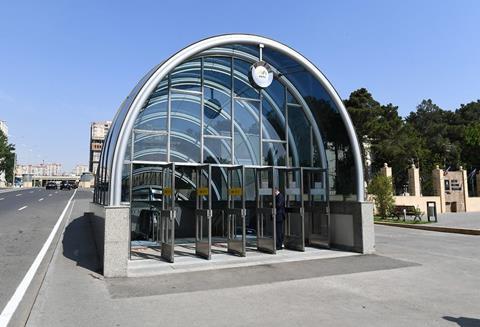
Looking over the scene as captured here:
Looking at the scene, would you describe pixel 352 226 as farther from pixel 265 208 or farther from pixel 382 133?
pixel 382 133

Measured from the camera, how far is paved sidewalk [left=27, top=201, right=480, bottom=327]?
5.23m

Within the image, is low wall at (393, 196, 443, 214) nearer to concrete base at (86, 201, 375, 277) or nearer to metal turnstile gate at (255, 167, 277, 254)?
concrete base at (86, 201, 375, 277)

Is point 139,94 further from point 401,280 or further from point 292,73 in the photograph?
point 401,280

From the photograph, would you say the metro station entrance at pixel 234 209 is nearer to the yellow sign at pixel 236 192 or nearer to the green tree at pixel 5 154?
the yellow sign at pixel 236 192

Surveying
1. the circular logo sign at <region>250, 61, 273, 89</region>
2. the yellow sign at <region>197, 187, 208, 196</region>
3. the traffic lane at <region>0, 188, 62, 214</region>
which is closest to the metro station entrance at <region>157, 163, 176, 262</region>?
the yellow sign at <region>197, 187, 208, 196</region>

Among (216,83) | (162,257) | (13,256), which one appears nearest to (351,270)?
(162,257)

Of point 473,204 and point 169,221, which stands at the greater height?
point 169,221

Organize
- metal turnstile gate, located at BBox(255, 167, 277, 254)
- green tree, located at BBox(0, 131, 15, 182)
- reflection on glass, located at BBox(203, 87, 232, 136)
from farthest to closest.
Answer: green tree, located at BBox(0, 131, 15, 182)
reflection on glass, located at BBox(203, 87, 232, 136)
metal turnstile gate, located at BBox(255, 167, 277, 254)

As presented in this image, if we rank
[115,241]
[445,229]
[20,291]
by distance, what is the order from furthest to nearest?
[445,229], [115,241], [20,291]

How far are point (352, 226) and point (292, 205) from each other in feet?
7.19

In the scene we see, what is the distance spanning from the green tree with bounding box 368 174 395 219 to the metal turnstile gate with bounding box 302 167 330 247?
11480 millimetres

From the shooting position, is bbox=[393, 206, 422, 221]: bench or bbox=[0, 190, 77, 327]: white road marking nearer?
bbox=[0, 190, 77, 327]: white road marking

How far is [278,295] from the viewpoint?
6.43 meters

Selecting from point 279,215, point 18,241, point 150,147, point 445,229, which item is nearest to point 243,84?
point 150,147
